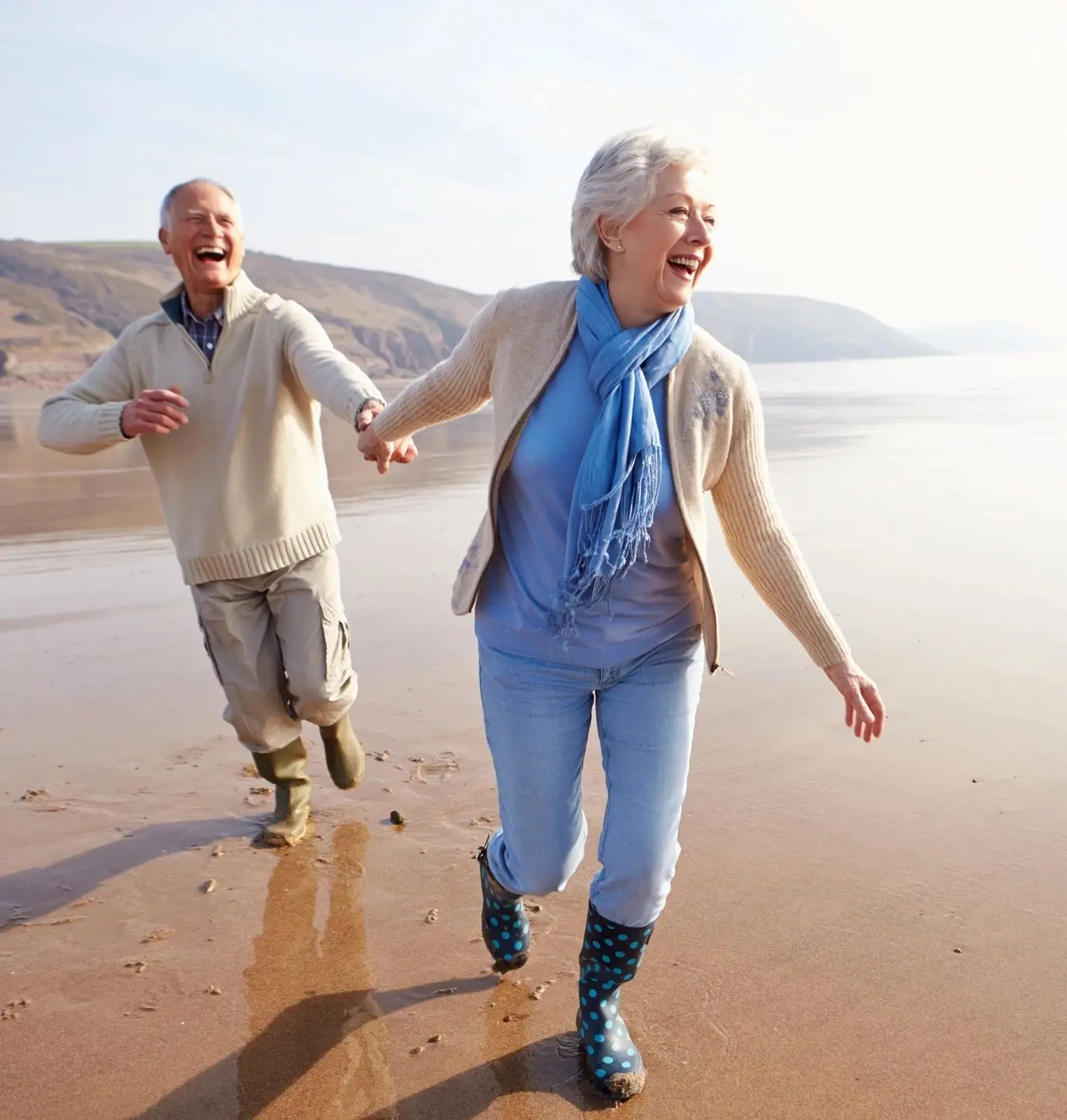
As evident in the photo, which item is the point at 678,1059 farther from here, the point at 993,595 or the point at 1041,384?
the point at 1041,384

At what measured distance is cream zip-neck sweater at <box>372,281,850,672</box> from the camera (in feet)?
8.79

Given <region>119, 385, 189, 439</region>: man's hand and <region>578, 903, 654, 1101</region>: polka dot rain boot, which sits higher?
<region>119, 385, 189, 439</region>: man's hand

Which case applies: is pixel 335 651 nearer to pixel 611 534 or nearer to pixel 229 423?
pixel 229 423

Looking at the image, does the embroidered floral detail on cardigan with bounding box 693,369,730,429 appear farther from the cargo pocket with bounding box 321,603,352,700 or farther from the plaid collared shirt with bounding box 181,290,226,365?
the plaid collared shirt with bounding box 181,290,226,365

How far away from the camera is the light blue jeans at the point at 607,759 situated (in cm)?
269

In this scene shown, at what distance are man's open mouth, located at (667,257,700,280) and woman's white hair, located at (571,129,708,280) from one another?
0.45ft

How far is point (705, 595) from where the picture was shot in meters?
2.76

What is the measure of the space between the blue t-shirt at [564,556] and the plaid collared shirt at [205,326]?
1590 millimetres

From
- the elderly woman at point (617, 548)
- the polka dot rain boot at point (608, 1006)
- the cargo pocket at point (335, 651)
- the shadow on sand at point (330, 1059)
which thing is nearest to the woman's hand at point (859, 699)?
the elderly woman at point (617, 548)

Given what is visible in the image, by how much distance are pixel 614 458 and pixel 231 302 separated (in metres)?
1.92

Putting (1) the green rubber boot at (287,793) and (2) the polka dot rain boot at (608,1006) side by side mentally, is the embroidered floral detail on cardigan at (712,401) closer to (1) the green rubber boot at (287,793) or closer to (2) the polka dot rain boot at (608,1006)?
(2) the polka dot rain boot at (608,1006)

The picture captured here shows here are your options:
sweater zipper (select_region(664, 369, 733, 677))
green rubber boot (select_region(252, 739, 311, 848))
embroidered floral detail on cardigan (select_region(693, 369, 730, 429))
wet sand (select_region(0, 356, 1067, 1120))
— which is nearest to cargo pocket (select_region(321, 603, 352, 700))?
green rubber boot (select_region(252, 739, 311, 848))

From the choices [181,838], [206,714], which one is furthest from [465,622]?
[181,838]

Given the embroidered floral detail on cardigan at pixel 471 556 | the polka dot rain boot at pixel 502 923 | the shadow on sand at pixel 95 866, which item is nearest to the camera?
the embroidered floral detail on cardigan at pixel 471 556
